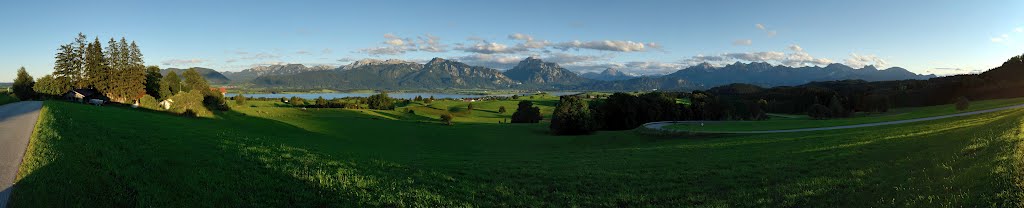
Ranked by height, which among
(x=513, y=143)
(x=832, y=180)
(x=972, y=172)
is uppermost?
(x=972, y=172)

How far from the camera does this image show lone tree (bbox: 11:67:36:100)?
93256mm

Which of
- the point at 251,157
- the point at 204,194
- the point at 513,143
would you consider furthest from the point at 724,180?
the point at 513,143

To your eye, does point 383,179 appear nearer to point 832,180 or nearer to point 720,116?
point 832,180

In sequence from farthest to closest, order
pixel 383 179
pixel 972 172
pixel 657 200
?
pixel 383 179
pixel 657 200
pixel 972 172

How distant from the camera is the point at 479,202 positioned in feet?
42.5

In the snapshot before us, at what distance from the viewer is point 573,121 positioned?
68562 mm

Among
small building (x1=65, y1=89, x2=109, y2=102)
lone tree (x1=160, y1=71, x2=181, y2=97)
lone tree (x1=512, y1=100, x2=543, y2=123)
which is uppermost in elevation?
lone tree (x1=160, y1=71, x2=181, y2=97)

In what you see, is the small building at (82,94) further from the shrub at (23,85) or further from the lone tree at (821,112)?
the lone tree at (821,112)

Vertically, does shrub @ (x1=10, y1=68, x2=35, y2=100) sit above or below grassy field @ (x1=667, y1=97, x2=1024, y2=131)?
above

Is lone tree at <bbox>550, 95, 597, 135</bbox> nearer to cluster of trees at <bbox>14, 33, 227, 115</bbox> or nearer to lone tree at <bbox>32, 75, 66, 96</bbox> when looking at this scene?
cluster of trees at <bbox>14, 33, 227, 115</bbox>

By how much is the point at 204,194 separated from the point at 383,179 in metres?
5.14

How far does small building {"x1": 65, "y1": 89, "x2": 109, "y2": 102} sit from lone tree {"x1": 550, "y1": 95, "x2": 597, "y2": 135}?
281 feet

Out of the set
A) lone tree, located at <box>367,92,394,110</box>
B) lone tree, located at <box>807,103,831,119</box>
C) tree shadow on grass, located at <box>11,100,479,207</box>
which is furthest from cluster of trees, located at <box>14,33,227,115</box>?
lone tree, located at <box>807,103,831,119</box>

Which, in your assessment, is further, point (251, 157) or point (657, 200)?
point (251, 157)
